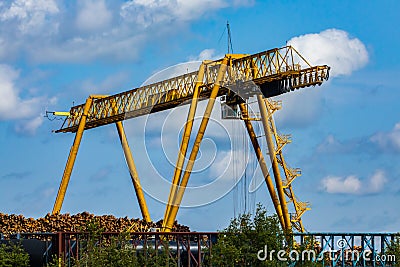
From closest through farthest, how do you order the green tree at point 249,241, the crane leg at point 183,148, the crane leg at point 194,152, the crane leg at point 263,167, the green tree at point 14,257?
the green tree at point 249,241, the green tree at point 14,257, the crane leg at point 194,152, the crane leg at point 183,148, the crane leg at point 263,167

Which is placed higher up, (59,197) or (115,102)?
(115,102)

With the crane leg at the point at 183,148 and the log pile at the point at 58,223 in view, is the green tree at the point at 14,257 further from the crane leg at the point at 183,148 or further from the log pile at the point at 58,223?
the crane leg at the point at 183,148

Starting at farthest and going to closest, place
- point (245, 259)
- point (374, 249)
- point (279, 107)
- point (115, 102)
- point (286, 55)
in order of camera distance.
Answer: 1. point (115, 102)
2. point (279, 107)
3. point (286, 55)
4. point (374, 249)
5. point (245, 259)

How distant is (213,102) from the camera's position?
164ft

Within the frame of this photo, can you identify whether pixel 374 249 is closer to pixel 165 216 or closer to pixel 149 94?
pixel 165 216

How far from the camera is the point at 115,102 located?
59.6 m

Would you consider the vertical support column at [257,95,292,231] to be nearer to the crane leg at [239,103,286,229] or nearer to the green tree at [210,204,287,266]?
the crane leg at [239,103,286,229]

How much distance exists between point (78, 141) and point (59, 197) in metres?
3.98

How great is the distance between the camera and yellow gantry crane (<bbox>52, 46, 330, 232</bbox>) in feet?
161

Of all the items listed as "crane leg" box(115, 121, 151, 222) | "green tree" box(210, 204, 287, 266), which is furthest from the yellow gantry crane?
"green tree" box(210, 204, 287, 266)

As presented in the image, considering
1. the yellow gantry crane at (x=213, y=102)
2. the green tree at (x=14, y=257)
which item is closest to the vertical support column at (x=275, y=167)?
the yellow gantry crane at (x=213, y=102)

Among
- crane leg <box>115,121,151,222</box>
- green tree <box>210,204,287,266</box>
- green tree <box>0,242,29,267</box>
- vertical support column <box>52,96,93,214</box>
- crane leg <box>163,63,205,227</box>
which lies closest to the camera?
green tree <box>210,204,287,266</box>

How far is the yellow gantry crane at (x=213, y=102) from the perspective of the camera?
49000 mm

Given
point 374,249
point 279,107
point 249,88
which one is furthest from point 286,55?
point 374,249
